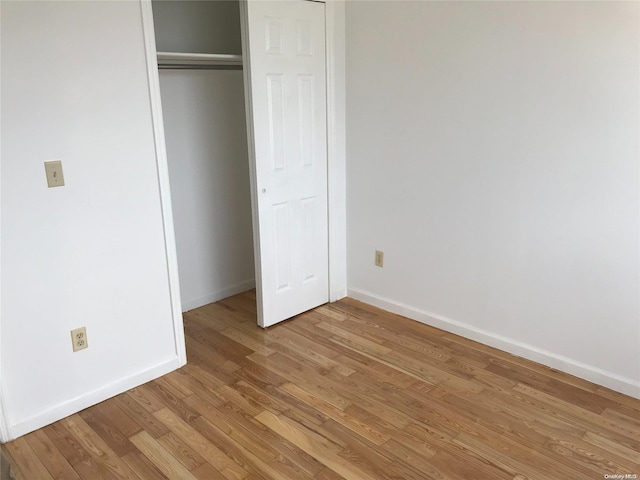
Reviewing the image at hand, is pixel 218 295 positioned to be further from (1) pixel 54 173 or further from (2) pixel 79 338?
(1) pixel 54 173

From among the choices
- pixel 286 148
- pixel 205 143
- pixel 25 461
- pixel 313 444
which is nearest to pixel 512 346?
pixel 313 444

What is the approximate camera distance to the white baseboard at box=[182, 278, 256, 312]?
3.69 meters

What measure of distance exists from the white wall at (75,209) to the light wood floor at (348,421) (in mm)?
218

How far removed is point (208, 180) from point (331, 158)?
86 cm

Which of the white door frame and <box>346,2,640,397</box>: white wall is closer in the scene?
<box>346,2,640,397</box>: white wall

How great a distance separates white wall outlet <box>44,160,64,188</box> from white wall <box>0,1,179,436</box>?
22 millimetres

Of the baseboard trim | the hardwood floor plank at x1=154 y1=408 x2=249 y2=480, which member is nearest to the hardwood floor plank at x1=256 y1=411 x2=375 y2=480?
the hardwood floor plank at x1=154 y1=408 x2=249 y2=480

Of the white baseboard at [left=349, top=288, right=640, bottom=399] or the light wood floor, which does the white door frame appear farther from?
the light wood floor

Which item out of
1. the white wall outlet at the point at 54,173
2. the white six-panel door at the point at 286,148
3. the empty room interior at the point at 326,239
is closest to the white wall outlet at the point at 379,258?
the empty room interior at the point at 326,239

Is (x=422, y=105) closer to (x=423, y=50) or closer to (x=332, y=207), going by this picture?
(x=423, y=50)

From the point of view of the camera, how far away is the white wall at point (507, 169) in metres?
2.47

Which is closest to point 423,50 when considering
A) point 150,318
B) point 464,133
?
point 464,133

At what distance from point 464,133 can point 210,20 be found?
6.04 feet

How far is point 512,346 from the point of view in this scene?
300 cm
